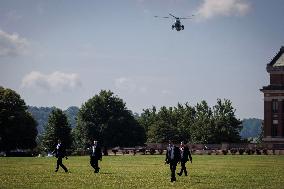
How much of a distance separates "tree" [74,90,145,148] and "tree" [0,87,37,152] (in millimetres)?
21461

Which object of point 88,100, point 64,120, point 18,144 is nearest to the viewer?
point 18,144

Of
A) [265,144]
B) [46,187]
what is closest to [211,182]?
[46,187]

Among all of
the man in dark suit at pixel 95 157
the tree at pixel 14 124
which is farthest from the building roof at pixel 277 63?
the man in dark suit at pixel 95 157

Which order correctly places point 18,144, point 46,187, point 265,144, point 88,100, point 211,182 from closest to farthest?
point 46,187
point 211,182
point 265,144
point 18,144
point 88,100

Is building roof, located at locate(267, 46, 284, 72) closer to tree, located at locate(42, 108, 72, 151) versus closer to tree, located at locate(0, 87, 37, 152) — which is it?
tree, located at locate(0, 87, 37, 152)

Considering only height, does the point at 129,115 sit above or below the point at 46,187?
above

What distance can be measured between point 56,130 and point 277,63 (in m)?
47.7

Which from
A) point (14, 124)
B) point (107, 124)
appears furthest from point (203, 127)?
point (14, 124)

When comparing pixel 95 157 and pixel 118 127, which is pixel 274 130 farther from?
pixel 95 157

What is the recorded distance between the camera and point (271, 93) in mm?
99562

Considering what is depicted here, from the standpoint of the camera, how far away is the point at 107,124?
127m

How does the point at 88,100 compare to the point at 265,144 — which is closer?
the point at 265,144

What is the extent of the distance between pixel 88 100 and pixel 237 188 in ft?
365

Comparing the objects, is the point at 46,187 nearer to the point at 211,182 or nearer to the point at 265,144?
the point at 211,182
